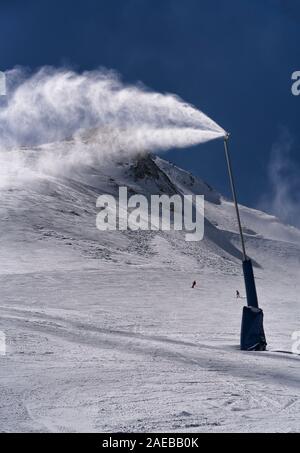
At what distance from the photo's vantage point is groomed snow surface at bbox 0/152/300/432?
630cm

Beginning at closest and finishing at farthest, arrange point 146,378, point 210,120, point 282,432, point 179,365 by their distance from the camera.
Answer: point 282,432 < point 146,378 < point 179,365 < point 210,120

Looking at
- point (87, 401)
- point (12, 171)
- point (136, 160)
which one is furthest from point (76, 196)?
point (87, 401)

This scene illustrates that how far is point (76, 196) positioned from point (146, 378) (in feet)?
205

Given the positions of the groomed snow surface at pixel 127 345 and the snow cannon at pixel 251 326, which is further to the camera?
the snow cannon at pixel 251 326

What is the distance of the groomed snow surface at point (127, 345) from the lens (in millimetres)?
6301

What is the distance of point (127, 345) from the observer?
1141 cm

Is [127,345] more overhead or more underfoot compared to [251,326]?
more underfoot

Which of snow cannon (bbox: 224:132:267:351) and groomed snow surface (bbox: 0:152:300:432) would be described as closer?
groomed snow surface (bbox: 0:152:300:432)

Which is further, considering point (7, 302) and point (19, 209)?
point (19, 209)

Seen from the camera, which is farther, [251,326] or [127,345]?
[251,326]

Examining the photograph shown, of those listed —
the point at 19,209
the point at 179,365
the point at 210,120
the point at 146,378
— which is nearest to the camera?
the point at 146,378
